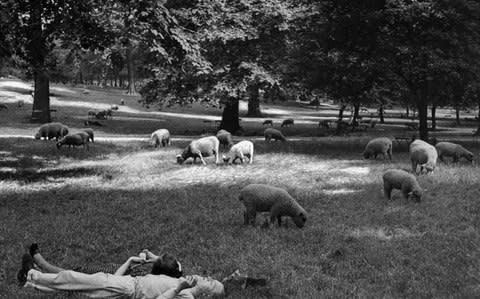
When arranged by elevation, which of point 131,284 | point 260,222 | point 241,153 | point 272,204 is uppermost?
point 241,153

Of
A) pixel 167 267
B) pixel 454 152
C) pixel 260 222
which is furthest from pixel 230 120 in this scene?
pixel 167 267

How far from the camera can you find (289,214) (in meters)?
12.7

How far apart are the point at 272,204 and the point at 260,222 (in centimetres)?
89

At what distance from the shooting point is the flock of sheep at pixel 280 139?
1268 centimetres

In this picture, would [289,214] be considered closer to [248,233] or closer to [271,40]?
[248,233]

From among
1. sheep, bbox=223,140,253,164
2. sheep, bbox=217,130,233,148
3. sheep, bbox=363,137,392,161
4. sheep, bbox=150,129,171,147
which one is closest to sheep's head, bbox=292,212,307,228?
sheep, bbox=223,140,253,164

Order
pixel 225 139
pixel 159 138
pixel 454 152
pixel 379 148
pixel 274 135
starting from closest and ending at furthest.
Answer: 1. pixel 454 152
2. pixel 379 148
3. pixel 225 139
4. pixel 159 138
5. pixel 274 135

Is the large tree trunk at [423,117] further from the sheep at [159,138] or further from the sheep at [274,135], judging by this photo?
the sheep at [159,138]

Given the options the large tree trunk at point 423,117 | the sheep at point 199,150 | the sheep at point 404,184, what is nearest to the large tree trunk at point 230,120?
the large tree trunk at point 423,117

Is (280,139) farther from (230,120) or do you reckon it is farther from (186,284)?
(186,284)

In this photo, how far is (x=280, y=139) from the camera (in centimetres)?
3556

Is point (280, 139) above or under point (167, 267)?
above

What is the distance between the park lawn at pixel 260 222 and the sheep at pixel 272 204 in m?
0.33

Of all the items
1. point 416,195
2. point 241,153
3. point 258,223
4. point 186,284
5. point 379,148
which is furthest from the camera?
point 379,148
